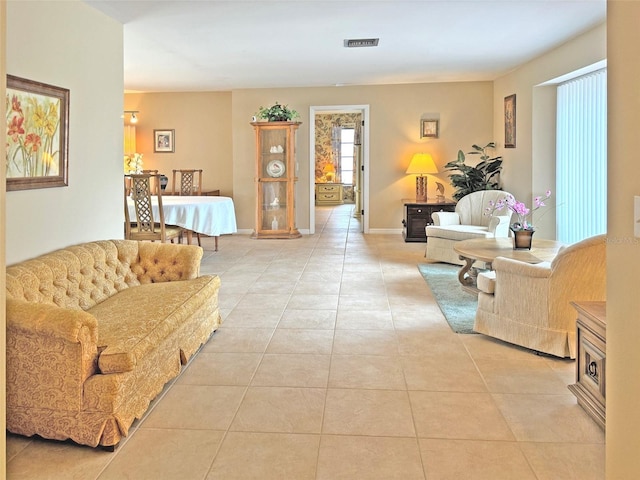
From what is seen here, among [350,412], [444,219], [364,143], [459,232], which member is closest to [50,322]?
[350,412]

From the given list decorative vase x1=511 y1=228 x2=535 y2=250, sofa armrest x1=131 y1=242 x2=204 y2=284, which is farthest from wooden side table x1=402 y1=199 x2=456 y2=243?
sofa armrest x1=131 y1=242 x2=204 y2=284

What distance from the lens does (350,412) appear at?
2.75m

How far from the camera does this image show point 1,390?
1.74 meters

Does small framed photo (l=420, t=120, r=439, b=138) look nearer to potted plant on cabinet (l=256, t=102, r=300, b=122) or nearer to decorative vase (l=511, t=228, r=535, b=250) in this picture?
potted plant on cabinet (l=256, t=102, r=300, b=122)

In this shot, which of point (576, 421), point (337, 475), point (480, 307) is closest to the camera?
point (337, 475)

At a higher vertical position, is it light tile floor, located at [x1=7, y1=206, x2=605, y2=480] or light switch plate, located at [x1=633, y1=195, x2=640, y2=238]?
Result: light switch plate, located at [x1=633, y1=195, x2=640, y2=238]

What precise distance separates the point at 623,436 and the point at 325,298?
3.68 meters

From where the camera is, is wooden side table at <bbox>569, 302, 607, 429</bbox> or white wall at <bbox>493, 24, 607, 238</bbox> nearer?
wooden side table at <bbox>569, 302, 607, 429</bbox>

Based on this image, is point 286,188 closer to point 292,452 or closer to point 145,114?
point 145,114

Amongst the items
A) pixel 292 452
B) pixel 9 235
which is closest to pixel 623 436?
pixel 292 452

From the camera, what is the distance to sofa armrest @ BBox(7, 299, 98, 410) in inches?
92.7

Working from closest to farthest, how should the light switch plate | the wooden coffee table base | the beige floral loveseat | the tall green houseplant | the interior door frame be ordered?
1. the light switch plate
2. the beige floral loveseat
3. the wooden coffee table base
4. the tall green houseplant
5. the interior door frame

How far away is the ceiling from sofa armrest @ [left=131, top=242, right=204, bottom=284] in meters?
1.93

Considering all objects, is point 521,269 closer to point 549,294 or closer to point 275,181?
point 549,294
